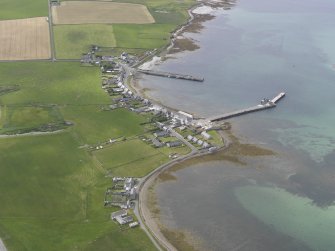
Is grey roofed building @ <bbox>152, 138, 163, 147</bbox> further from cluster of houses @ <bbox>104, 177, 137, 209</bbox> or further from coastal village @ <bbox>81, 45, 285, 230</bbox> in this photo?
cluster of houses @ <bbox>104, 177, 137, 209</bbox>

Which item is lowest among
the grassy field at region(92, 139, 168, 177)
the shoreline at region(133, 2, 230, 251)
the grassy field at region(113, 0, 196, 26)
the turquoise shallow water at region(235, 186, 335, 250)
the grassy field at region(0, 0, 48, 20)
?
the turquoise shallow water at region(235, 186, 335, 250)

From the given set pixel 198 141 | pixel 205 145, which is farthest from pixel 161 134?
pixel 205 145

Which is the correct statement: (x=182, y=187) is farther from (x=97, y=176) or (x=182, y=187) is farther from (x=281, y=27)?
(x=281, y=27)

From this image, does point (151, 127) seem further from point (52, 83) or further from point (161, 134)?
point (52, 83)

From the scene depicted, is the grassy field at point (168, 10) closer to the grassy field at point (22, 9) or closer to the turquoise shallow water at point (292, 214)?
the grassy field at point (22, 9)

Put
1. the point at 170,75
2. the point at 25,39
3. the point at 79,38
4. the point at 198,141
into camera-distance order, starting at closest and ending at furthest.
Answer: the point at 198,141
the point at 170,75
the point at 25,39
the point at 79,38

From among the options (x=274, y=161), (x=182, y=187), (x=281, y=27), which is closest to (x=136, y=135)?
(x=182, y=187)

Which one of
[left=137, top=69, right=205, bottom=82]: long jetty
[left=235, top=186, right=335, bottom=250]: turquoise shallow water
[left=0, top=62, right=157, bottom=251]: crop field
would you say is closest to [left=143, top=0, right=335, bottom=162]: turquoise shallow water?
[left=137, top=69, right=205, bottom=82]: long jetty
